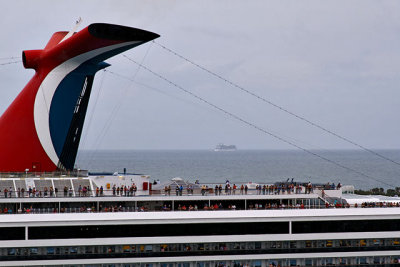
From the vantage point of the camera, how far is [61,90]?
44.4 metres

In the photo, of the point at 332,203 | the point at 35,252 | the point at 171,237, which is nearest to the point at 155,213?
the point at 171,237

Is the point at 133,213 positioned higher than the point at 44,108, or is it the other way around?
the point at 44,108

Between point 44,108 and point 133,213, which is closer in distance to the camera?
point 133,213

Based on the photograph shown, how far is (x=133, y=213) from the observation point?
120 feet

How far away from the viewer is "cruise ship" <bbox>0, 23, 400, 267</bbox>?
35812 mm

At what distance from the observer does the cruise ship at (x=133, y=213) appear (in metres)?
35.8

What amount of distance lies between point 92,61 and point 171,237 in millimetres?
14582

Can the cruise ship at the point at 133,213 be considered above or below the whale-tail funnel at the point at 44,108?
below

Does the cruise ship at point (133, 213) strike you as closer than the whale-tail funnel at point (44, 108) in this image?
Yes

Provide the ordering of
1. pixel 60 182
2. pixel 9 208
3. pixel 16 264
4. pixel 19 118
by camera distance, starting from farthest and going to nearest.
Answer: pixel 19 118
pixel 60 182
pixel 9 208
pixel 16 264

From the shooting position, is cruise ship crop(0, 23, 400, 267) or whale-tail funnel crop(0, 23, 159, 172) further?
whale-tail funnel crop(0, 23, 159, 172)

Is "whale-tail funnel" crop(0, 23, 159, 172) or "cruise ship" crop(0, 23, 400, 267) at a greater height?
"whale-tail funnel" crop(0, 23, 159, 172)

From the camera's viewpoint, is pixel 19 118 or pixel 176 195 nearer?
pixel 176 195

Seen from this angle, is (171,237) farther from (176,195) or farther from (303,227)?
(303,227)
